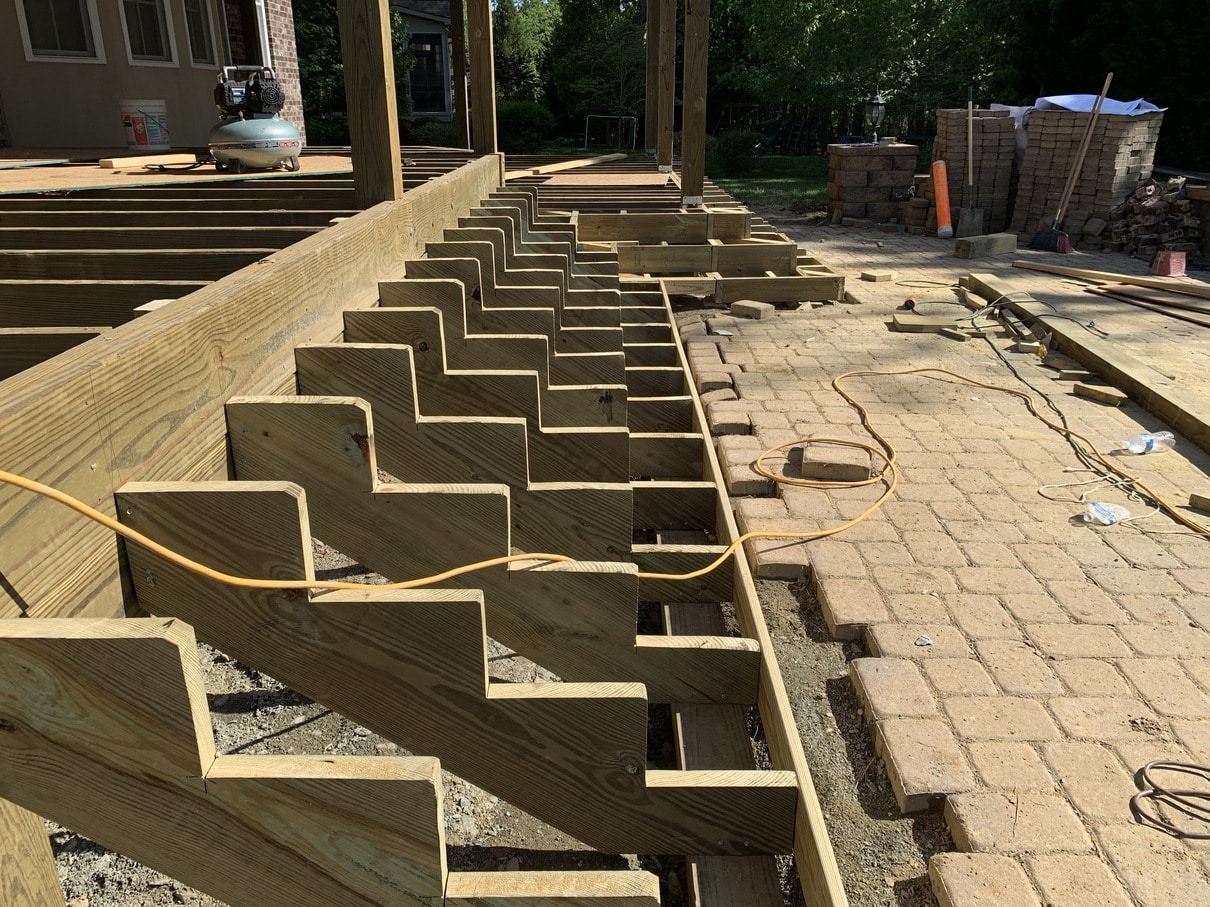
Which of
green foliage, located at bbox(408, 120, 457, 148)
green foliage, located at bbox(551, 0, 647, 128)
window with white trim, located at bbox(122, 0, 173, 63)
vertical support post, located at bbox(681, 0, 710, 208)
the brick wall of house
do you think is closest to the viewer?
vertical support post, located at bbox(681, 0, 710, 208)

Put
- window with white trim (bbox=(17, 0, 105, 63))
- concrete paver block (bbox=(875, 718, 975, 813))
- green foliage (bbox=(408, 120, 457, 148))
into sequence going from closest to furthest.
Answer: concrete paver block (bbox=(875, 718, 975, 813)), window with white trim (bbox=(17, 0, 105, 63)), green foliage (bbox=(408, 120, 457, 148))

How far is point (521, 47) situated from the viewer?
34938 mm

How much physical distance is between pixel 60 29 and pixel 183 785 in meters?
12.3

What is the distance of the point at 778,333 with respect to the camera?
7.70 metres

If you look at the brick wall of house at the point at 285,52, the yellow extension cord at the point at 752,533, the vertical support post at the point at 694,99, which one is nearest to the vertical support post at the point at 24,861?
the yellow extension cord at the point at 752,533

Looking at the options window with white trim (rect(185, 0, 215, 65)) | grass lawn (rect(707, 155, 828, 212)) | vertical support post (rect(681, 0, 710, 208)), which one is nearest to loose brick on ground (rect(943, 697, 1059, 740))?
vertical support post (rect(681, 0, 710, 208))

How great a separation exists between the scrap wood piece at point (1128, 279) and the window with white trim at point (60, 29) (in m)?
11.6

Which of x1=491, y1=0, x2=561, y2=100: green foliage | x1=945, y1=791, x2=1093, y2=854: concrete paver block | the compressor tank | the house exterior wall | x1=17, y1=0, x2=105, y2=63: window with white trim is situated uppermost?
x1=491, y1=0, x2=561, y2=100: green foliage

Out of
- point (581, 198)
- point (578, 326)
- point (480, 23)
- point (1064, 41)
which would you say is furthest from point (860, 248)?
point (1064, 41)

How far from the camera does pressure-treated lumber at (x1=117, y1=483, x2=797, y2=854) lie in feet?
6.17

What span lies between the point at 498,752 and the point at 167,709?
0.79m

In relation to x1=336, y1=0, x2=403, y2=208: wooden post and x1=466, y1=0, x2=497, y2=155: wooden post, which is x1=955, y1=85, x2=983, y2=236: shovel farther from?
x1=336, y1=0, x2=403, y2=208: wooden post

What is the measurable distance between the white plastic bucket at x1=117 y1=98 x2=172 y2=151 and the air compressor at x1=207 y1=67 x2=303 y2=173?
12.0 feet

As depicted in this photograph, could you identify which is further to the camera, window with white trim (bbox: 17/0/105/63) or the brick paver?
window with white trim (bbox: 17/0/105/63)
